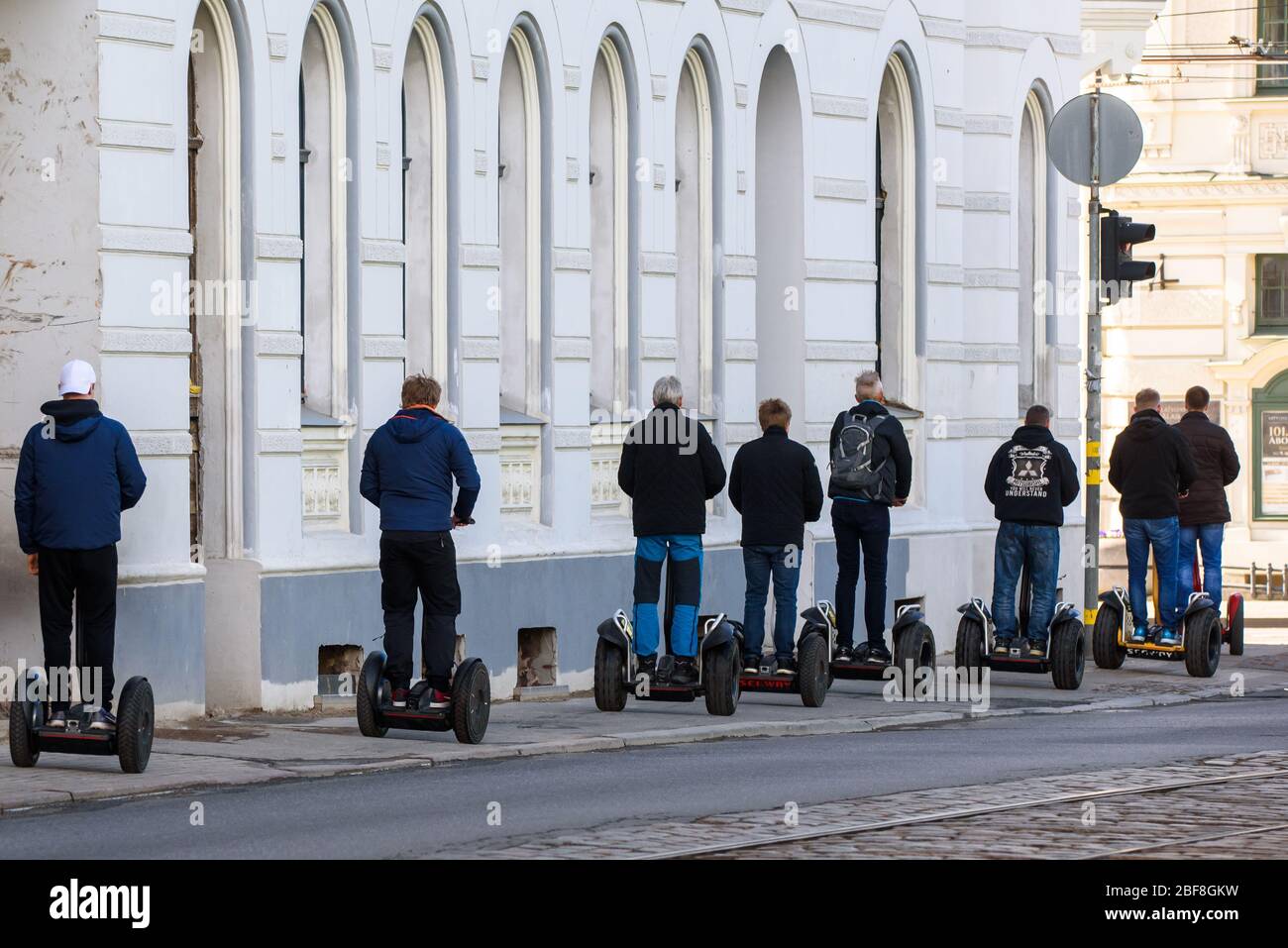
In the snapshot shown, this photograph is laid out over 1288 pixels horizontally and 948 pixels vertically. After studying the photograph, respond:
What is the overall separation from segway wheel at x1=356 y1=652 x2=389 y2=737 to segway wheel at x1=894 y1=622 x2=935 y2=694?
4507 millimetres

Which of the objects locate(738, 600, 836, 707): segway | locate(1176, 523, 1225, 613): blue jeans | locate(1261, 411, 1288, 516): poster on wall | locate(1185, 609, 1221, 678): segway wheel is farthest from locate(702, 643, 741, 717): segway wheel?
locate(1261, 411, 1288, 516): poster on wall

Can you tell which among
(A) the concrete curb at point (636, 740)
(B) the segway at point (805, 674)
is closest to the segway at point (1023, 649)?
(A) the concrete curb at point (636, 740)

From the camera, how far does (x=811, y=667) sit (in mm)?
17031

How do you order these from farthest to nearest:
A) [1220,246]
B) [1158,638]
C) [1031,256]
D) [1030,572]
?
[1220,246] < [1031,256] < [1158,638] < [1030,572]

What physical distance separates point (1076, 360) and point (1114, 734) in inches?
423

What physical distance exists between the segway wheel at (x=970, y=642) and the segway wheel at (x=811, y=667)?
2001 millimetres

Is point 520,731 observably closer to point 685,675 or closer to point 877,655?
point 685,675

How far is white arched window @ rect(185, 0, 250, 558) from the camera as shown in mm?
16375

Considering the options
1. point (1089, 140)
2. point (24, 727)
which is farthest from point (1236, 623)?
point (24, 727)

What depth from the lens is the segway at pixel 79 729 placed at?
12.9m

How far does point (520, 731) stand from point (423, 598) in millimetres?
1315

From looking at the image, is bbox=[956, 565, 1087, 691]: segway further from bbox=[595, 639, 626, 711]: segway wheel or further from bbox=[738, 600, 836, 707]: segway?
bbox=[595, 639, 626, 711]: segway wheel

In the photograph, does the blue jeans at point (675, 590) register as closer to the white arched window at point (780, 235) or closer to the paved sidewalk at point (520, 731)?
the paved sidewalk at point (520, 731)
